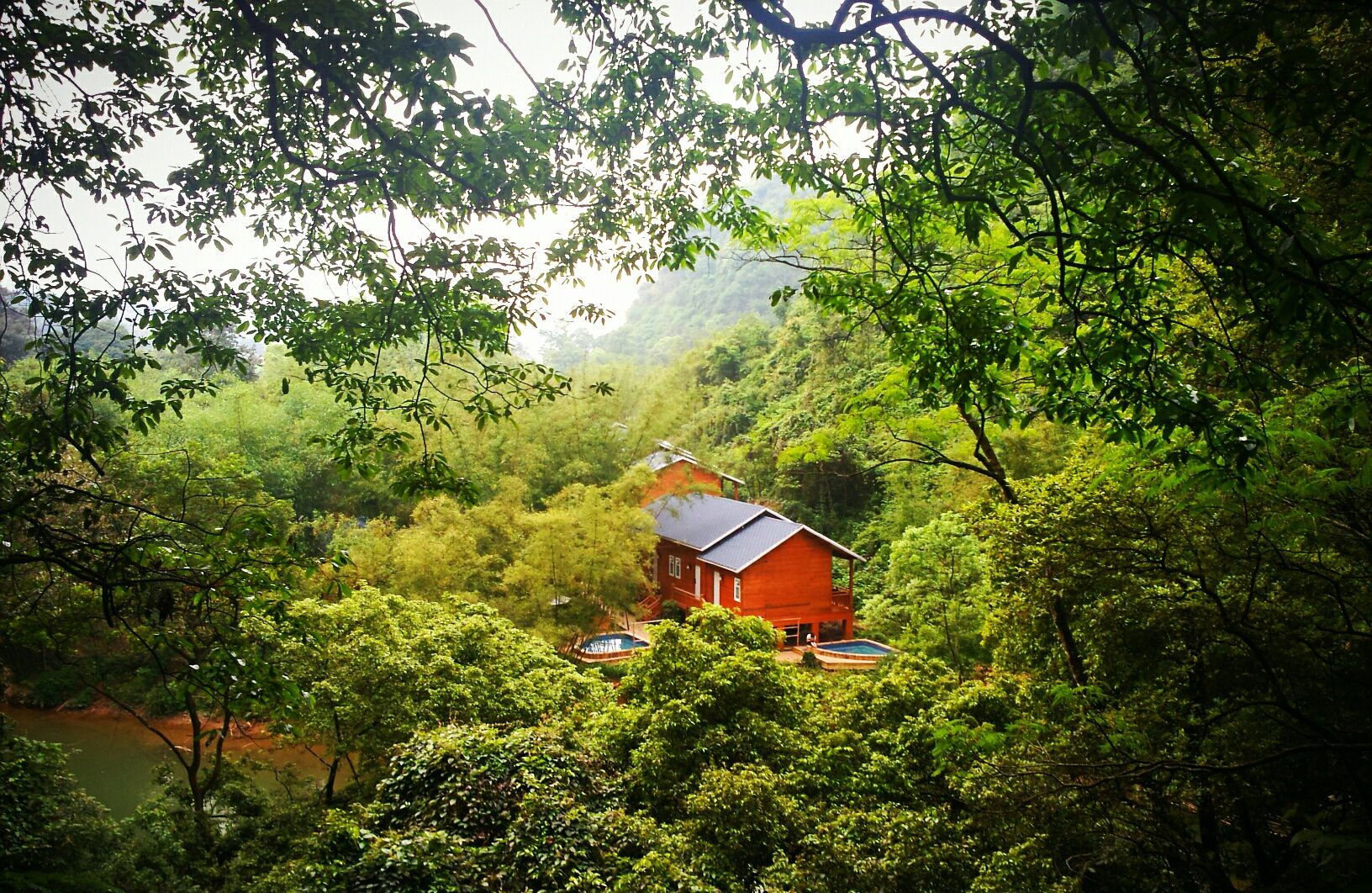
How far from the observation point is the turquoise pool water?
16109 mm

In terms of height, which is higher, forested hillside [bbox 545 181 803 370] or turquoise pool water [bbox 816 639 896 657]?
forested hillside [bbox 545 181 803 370]

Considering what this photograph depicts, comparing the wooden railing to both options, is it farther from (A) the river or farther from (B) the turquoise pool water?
(A) the river

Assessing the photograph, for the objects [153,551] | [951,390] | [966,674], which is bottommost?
[966,674]

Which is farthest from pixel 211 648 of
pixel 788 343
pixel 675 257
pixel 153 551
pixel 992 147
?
pixel 788 343

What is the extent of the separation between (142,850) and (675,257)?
21.2 ft

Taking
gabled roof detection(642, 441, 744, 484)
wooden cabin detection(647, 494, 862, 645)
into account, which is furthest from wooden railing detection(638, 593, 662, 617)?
gabled roof detection(642, 441, 744, 484)

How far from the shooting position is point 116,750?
37.9ft

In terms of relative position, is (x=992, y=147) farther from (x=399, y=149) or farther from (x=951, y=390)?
(x=399, y=149)

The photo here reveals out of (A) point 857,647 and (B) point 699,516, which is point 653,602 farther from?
(A) point 857,647

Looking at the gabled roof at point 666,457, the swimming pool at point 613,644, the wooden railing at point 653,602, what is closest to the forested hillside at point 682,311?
the gabled roof at point 666,457

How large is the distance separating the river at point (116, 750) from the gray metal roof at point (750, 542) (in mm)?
9059

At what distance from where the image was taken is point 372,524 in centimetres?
1329

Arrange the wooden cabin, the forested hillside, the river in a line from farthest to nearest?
the forested hillside
the wooden cabin
the river

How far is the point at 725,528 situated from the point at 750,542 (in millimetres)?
1055
